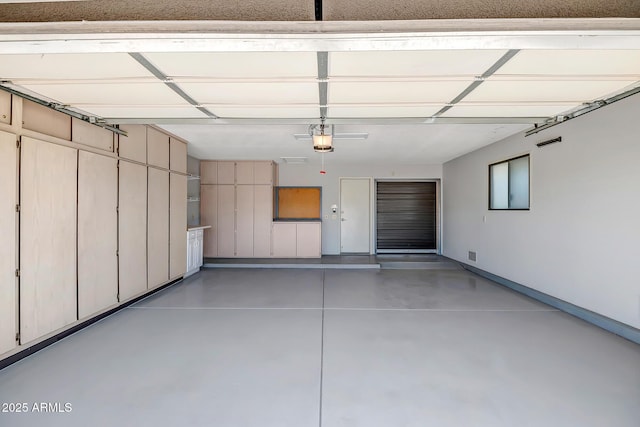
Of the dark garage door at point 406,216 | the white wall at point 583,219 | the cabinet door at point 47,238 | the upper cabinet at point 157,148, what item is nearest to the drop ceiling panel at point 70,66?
the cabinet door at point 47,238

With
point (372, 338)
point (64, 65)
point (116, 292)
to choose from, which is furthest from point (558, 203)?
point (116, 292)

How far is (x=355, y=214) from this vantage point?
8203mm

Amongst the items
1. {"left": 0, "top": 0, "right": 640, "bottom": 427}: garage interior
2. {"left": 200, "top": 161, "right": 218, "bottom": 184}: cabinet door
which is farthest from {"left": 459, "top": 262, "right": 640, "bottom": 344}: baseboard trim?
{"left": 200, "top": 161, "right": 218, "bottom": 184}: cabinet door

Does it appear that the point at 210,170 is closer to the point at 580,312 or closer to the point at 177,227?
the point at 177,227

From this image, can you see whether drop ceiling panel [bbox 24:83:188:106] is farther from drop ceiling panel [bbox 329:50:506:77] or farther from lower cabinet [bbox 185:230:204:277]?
lower cabinet [bbox 185:230:204:277]

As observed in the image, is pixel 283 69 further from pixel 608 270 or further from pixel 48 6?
pixel 608 270

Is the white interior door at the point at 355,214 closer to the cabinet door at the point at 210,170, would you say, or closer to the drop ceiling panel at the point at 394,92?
the cabinet door at the point at 210,170

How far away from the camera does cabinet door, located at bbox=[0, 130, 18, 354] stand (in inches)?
95.0

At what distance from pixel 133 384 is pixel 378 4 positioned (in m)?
2.95

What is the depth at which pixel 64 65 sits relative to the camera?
6.70 feet

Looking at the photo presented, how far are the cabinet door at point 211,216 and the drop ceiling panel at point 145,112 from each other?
159 inches

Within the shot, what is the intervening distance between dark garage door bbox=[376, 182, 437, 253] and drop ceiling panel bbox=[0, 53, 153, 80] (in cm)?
689

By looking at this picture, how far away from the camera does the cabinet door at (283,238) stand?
7430mm

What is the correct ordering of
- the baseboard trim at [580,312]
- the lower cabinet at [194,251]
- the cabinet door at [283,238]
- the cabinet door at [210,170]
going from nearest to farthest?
the baseboard trim at [580,312], the lower cabinet at [194,251], the cabinet door at [210,170], the cabinet door at [283,238]
